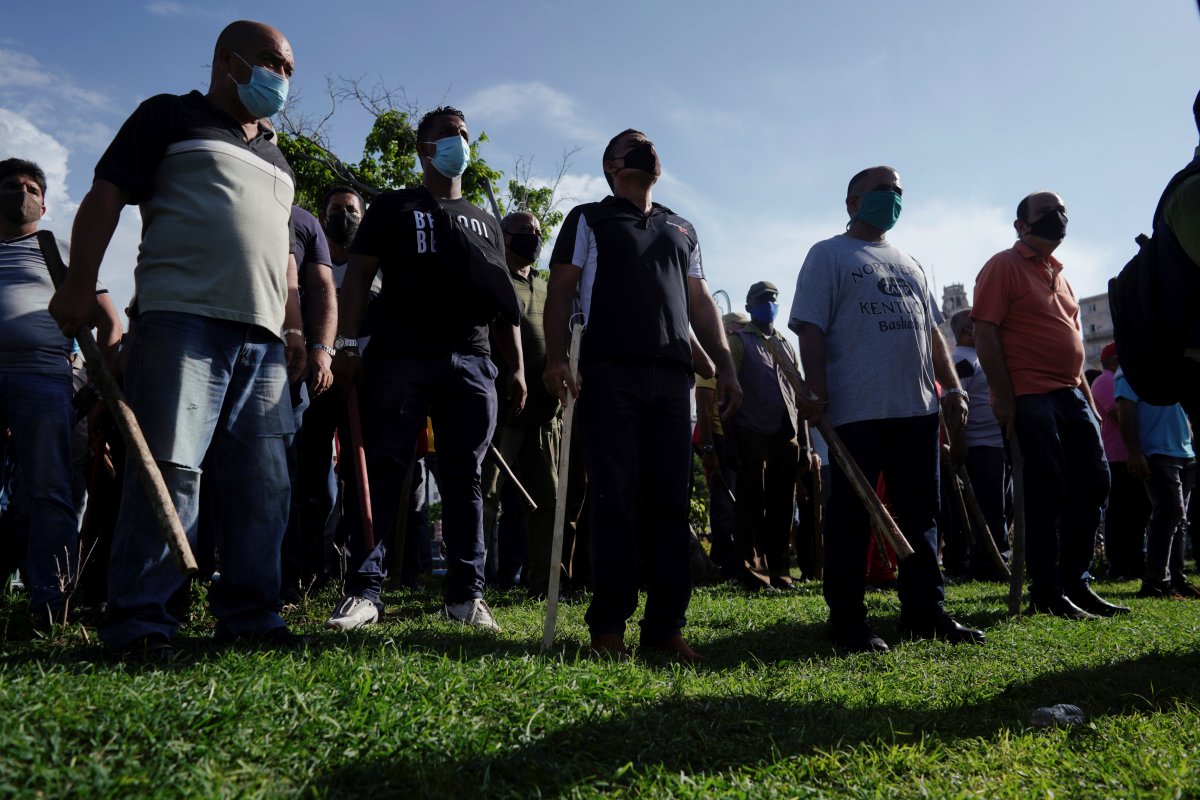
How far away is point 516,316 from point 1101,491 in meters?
3.76

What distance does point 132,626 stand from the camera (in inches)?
127

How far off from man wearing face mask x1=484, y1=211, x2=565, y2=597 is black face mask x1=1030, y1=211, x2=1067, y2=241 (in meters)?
3.29

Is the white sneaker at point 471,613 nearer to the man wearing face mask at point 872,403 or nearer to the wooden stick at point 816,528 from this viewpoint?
the man wearing face mask at point 872,403

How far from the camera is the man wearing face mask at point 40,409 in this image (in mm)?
4852

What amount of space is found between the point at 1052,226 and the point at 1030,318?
68 centimetres

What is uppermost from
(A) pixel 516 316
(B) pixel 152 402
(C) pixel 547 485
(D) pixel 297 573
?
(A) pixel 516 316

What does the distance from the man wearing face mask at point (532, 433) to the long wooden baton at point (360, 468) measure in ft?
4.20

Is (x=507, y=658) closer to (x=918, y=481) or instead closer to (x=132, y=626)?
(x=132, y=626)

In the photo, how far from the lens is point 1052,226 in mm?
6281

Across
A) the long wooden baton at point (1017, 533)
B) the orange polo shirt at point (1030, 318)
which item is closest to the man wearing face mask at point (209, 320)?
the long wooden baton at point (1017, 533)

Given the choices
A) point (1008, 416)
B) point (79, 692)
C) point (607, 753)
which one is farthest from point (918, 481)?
point (79, 692)

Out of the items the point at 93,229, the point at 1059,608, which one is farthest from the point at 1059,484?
the point at 93,229

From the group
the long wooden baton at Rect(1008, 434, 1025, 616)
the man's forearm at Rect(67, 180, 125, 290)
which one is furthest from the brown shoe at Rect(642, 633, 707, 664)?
the man's forearm at Rect(67, 180, 125, 290)

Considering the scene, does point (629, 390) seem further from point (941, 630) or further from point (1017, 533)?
point (1017, 533)
